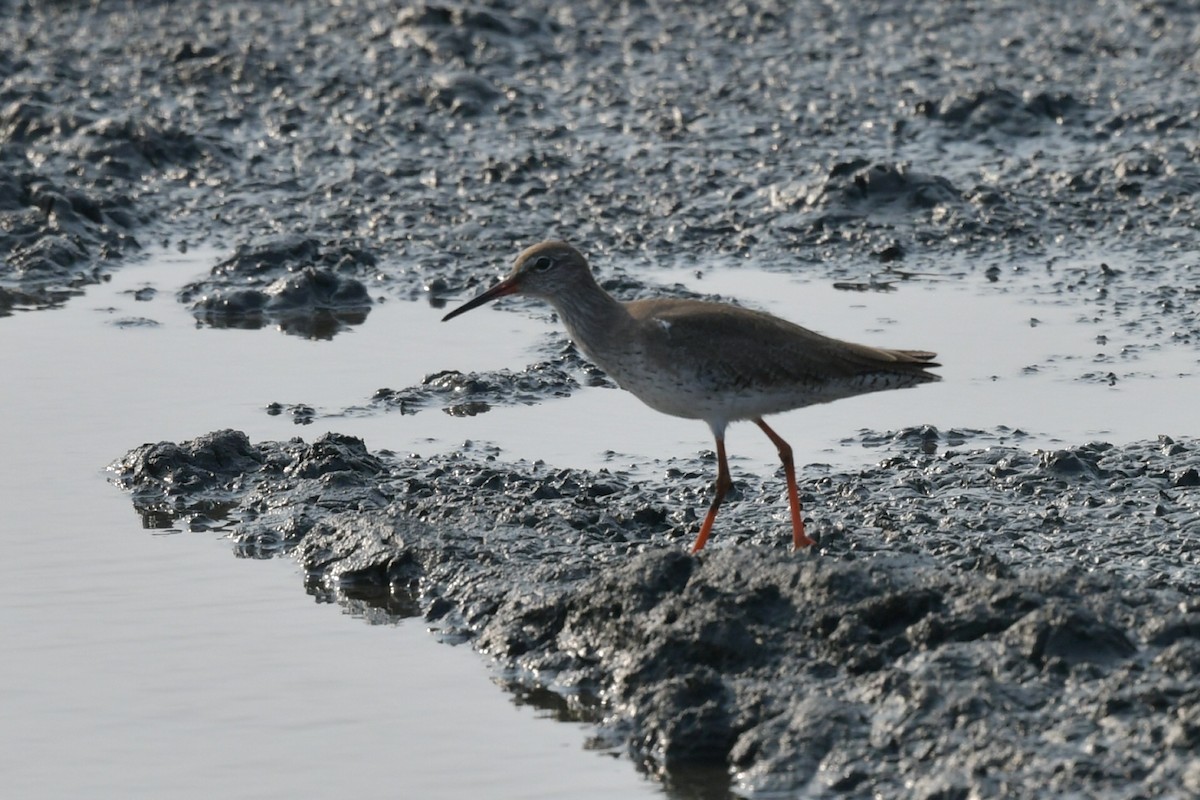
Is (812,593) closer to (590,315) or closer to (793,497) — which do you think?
(793,497)

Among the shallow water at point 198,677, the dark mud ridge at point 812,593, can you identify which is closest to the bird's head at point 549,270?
the dark mud ridge at point 812,593

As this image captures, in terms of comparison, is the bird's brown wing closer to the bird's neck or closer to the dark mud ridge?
the bird's neck

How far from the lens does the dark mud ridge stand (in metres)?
5.95

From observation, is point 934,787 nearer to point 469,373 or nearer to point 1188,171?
point 469,373

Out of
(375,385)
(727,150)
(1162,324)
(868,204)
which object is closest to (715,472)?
(375,385)

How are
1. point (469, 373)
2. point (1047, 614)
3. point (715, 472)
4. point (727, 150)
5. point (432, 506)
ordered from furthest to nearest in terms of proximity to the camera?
point (727, 150), point (469, 373), point (715, 472), point (432, 506), point (1047, 614)

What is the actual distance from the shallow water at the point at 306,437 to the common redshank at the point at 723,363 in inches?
41.5

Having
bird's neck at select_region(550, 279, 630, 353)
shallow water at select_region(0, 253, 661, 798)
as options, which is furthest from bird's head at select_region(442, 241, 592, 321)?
shallow water at select_region(0, 253, 661, 798)

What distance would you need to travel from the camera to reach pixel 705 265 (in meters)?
12.2

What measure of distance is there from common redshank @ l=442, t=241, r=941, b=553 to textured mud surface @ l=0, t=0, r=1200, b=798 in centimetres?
51

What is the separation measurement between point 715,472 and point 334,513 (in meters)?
1.77

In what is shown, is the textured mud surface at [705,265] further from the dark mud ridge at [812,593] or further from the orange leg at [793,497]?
the orange leg at [793,497]

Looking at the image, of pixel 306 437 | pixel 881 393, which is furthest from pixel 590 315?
pixel 881 393

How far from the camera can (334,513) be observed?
334 inches
